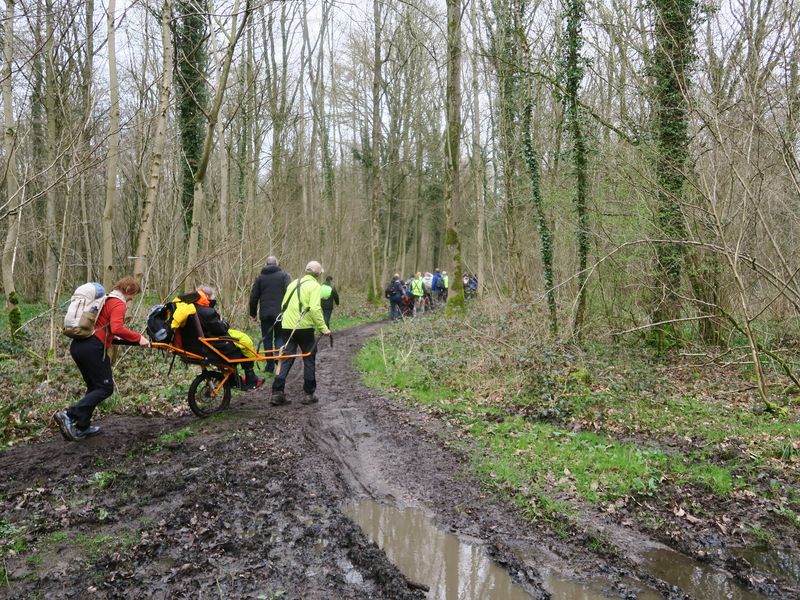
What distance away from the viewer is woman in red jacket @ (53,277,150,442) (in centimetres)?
589

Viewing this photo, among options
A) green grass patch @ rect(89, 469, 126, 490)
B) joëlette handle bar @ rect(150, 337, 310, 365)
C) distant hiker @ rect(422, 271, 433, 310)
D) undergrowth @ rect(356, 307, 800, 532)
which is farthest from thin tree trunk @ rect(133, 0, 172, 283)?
distant hiker @ rect(422, 271, 433, 310)

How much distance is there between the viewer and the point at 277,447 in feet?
20.4

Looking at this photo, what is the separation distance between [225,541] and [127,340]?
10.2 ft

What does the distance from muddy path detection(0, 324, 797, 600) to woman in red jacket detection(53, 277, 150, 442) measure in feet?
0.84

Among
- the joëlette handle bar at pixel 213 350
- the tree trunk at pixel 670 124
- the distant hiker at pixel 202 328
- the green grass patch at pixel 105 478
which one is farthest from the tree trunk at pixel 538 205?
the green grass patch at pixel 105 478

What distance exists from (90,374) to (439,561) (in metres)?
4.40

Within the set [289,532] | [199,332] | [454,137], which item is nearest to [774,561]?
Result: [289,532]

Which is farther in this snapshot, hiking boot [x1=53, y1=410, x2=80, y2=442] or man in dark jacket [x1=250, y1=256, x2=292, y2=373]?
man in dark jacket [x1=250, y1=256, x2=292, y2=373]

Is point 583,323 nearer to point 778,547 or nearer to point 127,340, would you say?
point 778,547

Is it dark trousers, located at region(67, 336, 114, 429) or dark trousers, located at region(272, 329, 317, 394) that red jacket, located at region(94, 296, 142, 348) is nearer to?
dark trousers, located at region(67, 336, 114, 429)

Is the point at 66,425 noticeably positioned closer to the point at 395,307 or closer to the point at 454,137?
the point at 454,137

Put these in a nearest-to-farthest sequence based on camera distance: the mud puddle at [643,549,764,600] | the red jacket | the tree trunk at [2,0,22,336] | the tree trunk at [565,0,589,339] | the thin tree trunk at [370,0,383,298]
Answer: the mud puddle at [643,549,764,600] → the red jacket → the tree trunk at [2,0,22,336] → the tree trunk at [565,0,589,339] → the thin tree trunk at [370,0,383,298]

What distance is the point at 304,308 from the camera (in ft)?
26.2

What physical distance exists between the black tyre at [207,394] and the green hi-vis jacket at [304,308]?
1232 millimetres
